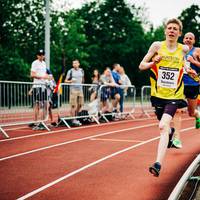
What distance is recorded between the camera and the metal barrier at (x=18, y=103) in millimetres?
10531

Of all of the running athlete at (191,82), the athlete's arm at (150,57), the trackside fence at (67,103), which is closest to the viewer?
the athlete's arm at (150,57)

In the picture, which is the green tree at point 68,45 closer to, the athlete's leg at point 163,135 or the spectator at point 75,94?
the spectator at point 75,94

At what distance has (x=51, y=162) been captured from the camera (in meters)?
6.88

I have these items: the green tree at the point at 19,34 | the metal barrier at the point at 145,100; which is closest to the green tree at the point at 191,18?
→ the green tree at the point at 19,34

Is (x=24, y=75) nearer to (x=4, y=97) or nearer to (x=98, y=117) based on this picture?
(x=98, y=117)

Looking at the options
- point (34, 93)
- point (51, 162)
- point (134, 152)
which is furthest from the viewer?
point (34, 93)

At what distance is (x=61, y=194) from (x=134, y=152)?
129 inches

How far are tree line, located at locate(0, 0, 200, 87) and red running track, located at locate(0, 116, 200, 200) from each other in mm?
22784

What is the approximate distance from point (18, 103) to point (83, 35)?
41.9 m

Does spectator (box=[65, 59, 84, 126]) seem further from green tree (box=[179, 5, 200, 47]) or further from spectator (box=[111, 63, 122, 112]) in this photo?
green tree (box=[179, 5, 200, 47])

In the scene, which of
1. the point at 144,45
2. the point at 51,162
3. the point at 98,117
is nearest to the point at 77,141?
the point at 51,162

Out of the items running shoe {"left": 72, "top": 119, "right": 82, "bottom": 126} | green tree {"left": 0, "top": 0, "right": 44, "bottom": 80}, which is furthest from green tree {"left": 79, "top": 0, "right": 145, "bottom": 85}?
running shoe {"left": 72, "top": 119, "right": 82, "bottom": 126}

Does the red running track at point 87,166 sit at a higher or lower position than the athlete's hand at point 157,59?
lower

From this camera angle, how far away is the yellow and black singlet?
5.62 m
